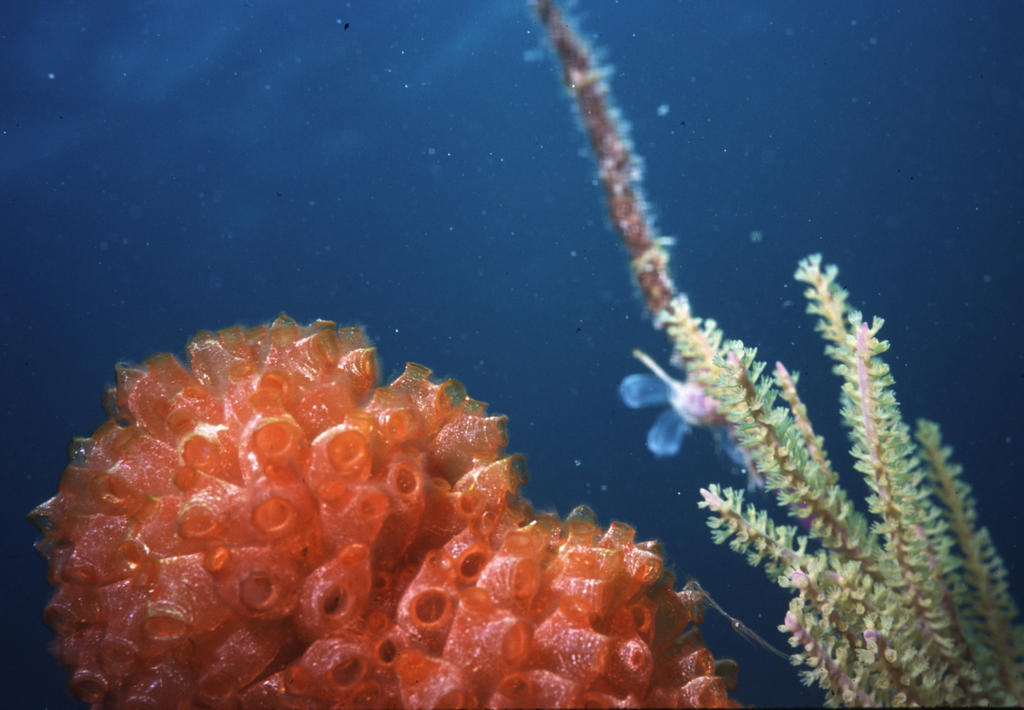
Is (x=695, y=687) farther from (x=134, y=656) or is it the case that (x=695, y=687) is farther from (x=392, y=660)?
(x=134, y=656)

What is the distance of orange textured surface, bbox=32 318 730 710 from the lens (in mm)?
1271

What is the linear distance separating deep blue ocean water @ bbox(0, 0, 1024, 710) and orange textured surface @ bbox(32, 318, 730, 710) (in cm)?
870

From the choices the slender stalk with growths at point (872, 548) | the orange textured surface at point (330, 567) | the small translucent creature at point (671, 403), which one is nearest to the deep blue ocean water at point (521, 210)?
the small translucent creature at point (671, 403)

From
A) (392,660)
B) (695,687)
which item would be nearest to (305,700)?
(392,660)

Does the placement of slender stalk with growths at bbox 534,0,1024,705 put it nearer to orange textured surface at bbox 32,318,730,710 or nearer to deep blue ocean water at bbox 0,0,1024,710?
orange textured surface at bbox 32,318,730,710

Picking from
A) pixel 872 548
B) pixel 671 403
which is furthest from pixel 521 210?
pixel 872 548

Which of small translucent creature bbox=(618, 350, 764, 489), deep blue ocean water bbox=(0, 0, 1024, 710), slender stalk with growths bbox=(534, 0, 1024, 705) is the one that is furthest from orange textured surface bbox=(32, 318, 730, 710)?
deep blue ocean water bbox=(0, 0, 1024, 710)

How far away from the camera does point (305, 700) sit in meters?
1.31

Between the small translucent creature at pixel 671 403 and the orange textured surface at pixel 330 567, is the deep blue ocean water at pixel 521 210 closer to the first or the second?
the small translucent creature at pixel 671 403

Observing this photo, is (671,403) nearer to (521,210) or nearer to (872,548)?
(872,548)

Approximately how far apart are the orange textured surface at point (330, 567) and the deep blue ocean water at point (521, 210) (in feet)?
28.5

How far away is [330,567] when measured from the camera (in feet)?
4.29

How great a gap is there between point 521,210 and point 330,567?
14.6 metres

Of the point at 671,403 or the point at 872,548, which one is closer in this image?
the point at 872,548
